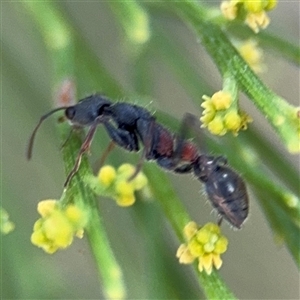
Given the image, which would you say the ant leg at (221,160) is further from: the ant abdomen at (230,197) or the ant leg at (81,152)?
the ant leg at (81,152)

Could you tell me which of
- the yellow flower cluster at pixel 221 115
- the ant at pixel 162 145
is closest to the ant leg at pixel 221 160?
the ant at pixel 162 145

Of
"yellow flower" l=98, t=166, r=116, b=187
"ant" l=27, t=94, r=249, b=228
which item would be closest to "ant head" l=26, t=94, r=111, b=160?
"ant" l=27, t=94, r=249, b=228

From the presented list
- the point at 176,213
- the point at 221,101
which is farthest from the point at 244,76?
the point at 176,213

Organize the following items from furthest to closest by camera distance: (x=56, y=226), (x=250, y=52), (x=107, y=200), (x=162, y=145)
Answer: (x=107, y=200) → (x=250, y=52) → (x=162, y=145) → (x=56, y=226)

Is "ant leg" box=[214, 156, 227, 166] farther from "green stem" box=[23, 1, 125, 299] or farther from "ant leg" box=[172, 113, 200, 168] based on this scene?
"green stem" box=[23, 1, 125, 299]

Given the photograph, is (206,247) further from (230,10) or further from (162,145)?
(230,10)

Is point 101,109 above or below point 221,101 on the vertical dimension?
above

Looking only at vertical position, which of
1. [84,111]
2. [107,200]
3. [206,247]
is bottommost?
[206,247]
